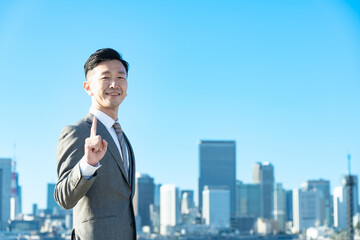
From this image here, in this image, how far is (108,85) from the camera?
185 centimetres

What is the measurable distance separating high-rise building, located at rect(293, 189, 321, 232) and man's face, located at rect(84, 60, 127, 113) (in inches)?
4112

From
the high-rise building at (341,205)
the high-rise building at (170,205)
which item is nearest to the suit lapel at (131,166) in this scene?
the high-rise building at (170,205)

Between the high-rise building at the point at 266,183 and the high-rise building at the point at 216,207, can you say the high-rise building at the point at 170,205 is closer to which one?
the high-rise building at the point at 216,207

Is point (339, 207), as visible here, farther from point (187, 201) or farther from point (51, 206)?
point (51, 206)

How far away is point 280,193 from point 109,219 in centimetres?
11261

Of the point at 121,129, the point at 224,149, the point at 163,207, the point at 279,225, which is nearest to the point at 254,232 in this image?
the point at 279,225

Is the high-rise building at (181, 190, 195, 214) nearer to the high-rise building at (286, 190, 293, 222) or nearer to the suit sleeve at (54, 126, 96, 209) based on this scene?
the high-rise building at (286, 190, 293, 222)

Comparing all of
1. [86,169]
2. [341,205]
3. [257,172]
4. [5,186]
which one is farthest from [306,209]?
[86,169]

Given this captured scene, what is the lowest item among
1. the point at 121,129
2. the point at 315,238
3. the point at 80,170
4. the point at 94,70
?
the point at 315,238

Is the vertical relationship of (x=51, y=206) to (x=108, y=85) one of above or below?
below

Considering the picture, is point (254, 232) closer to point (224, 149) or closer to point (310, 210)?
point (310, 210)

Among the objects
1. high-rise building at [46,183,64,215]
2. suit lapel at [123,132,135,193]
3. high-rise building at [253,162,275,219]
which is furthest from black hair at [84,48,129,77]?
high-rise building at [253,162,275,219]

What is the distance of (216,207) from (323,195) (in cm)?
2131

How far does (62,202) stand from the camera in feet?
5.40
